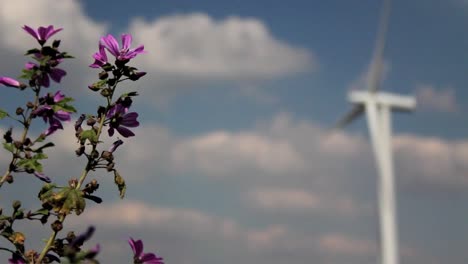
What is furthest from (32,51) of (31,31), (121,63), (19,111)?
(121,63)

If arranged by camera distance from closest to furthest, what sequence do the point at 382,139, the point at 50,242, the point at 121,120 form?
the point at 50,242 → the point at 121,120 → the point at 382,139

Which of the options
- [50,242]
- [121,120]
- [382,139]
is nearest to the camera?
[50,242]

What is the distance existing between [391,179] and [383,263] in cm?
838

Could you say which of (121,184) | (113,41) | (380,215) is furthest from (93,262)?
(380,215)

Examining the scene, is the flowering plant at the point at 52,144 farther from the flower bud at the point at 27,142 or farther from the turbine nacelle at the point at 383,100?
the turbine nacelle at the point at 383,100

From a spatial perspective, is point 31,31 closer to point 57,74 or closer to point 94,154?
point 57,74

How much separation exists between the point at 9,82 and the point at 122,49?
86cm

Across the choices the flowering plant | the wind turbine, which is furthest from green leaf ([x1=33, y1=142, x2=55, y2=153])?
the wind turbine

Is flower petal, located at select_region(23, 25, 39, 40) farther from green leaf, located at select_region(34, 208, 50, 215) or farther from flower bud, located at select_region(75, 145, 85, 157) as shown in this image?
green leaf, located at select_region(34, 208, 50, 215)

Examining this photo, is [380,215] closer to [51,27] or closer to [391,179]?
[391,179]

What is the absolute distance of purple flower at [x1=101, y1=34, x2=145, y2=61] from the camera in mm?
5738

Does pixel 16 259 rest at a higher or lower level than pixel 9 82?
lower

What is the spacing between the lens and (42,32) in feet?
17.8

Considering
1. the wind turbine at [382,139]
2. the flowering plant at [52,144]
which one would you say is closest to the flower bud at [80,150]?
the flowering plant at [52,144]
